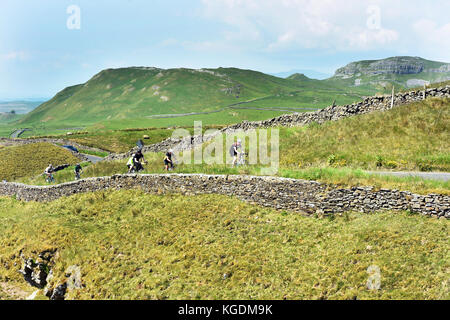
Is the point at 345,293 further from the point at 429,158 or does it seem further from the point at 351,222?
the point at 429,158

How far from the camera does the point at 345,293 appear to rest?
10609 mm

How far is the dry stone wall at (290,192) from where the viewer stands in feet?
44.1

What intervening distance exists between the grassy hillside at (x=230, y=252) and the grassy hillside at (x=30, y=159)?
36621mm

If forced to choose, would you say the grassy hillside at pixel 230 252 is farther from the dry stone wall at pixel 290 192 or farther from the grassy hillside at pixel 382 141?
the grassy hillside at pixel 382 141

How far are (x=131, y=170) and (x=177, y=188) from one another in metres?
7.39

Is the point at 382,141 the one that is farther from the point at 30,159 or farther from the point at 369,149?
the point at 30,159

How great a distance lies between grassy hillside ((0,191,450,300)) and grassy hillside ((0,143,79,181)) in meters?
36.6

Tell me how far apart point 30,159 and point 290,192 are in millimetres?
60418

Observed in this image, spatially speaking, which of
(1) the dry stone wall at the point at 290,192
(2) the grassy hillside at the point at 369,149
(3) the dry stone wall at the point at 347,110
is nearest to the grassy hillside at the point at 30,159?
(2) the grassy hillside at the point at 369,149

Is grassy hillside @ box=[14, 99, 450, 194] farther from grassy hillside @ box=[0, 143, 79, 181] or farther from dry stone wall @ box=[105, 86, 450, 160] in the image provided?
grassy hillside @ box=[0, 143, 79, 181]

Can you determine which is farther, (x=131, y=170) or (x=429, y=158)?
(x=131, y=170)

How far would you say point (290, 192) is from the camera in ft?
54.5
